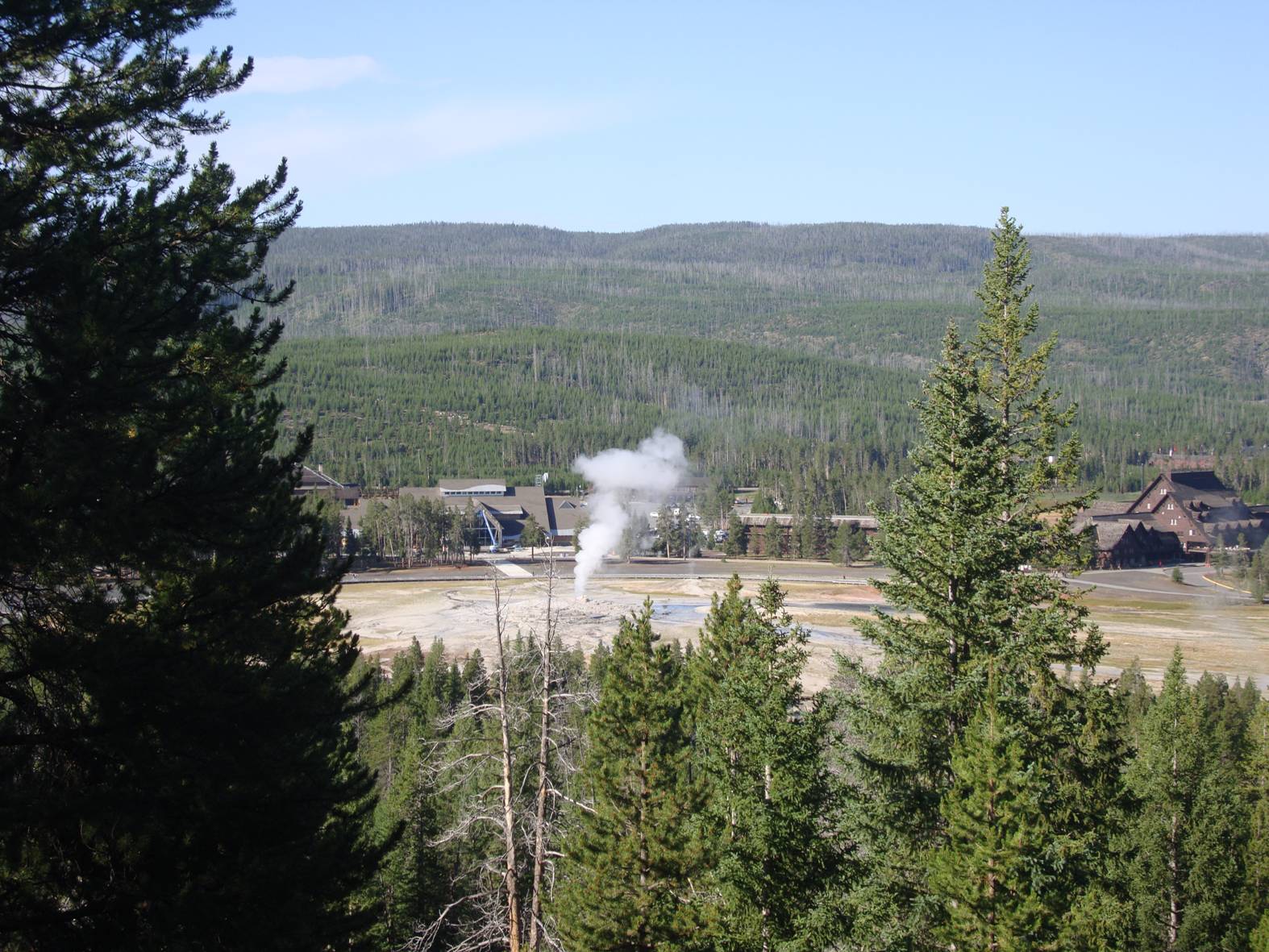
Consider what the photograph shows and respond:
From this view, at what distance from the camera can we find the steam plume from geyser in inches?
2756

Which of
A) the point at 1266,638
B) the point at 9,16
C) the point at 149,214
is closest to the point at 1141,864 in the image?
the point at 149,214

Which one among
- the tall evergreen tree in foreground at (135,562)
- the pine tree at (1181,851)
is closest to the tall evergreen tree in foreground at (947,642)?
the tall evergreen tree in foreground at (135,562)

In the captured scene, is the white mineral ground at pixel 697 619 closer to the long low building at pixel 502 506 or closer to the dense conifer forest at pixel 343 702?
the dense conifer forest at pixel 343 702

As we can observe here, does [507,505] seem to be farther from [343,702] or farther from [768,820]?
[343,702]

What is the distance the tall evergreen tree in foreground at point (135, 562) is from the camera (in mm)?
6539

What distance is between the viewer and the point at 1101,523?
3698 inches

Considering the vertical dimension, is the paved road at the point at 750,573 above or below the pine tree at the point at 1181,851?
below

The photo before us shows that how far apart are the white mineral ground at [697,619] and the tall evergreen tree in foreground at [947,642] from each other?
29.6 metres

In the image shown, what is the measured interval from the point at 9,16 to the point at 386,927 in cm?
1655

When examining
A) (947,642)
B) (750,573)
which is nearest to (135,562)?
(947,642)

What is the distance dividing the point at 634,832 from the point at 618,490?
81640mm

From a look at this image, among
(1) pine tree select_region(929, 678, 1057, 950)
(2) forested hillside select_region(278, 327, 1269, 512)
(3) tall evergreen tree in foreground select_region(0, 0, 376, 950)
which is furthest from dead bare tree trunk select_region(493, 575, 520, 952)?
(2) forested hillside select_region(278, 327, 1269, 512)

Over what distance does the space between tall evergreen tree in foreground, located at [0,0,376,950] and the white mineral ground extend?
107 ft

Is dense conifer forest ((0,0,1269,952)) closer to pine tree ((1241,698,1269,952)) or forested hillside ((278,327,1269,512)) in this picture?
pine tree ((1241,698,1269,952))
